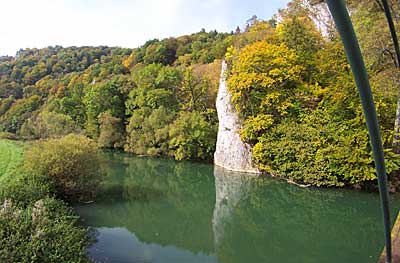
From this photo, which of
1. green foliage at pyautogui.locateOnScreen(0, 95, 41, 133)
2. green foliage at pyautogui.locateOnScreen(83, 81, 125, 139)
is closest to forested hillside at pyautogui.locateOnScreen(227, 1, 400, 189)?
green foliage at pyautogui.locateOnScreen(83, 81, 125, 139)

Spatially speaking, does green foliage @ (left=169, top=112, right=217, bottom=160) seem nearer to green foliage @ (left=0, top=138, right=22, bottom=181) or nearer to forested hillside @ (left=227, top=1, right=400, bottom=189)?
forested hillside @ (left=227, top=1, right=400, bottom=189)

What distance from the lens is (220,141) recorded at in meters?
21.0

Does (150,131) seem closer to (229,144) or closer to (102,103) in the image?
(102,103)

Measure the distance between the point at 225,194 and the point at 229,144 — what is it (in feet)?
18.5

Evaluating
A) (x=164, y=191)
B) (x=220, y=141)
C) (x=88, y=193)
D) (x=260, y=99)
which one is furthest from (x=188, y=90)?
(x=88, y=193)

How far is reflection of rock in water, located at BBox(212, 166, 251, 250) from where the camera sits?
1115 centimetres

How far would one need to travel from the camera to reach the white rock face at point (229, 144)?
61.7 feet

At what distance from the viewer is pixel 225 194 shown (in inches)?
577

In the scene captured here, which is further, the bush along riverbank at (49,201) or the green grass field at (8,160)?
the green grass field at (8,160)

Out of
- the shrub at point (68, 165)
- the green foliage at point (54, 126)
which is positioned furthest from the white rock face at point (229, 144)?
the green foliage at point (54, 126)

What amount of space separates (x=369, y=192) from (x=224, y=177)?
7278 mm

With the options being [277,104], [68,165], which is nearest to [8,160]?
[68,165]

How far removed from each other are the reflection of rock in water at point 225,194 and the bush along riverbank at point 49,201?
4.24 meters

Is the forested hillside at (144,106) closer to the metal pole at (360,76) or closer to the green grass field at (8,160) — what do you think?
the green grass field at (8,160)
